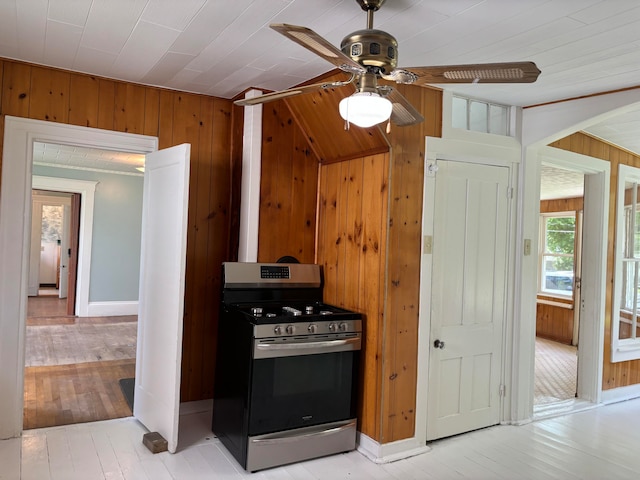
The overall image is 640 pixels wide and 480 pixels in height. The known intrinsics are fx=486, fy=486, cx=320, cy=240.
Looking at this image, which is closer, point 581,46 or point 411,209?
point 581,46

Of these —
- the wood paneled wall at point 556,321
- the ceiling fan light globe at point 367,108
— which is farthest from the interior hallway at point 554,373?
the ceiling fan light globe at point 367,108

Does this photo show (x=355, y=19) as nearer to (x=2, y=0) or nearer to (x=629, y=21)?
(x=629, y=21)

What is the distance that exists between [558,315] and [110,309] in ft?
23.0

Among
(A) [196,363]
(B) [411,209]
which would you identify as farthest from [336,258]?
(A) [196,363]

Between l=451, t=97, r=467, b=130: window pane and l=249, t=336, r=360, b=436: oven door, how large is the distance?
5.43ft

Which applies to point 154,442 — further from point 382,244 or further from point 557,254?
point 557,254

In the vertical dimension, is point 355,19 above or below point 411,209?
above

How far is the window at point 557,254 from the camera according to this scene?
761cm

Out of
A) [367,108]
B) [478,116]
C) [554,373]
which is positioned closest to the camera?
[367,108]

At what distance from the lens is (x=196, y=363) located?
145 inches

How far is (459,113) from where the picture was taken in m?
3.41

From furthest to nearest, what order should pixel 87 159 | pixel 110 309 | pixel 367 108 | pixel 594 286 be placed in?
pixel 110 309
pixel 87 159
pixel 594 286
pixel 367 108

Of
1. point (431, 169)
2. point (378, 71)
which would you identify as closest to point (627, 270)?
point (431, 169)

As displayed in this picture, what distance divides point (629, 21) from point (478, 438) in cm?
266
